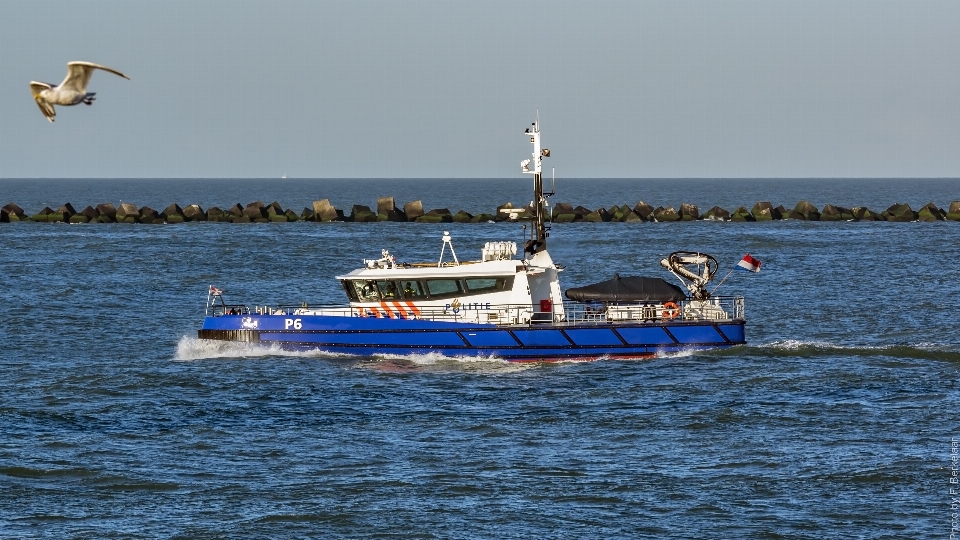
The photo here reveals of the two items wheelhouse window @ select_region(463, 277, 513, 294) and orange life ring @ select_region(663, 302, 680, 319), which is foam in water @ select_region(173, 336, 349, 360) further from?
orange life ring @ select_region(663, 302, 680, 319)

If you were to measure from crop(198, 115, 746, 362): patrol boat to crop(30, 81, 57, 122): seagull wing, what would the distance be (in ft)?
63.6

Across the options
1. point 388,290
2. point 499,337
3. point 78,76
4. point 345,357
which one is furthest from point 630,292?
point 78,76

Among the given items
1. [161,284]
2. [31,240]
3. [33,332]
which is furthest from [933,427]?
[31,240]

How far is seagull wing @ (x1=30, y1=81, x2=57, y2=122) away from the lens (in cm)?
1273

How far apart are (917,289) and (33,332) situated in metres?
32.7

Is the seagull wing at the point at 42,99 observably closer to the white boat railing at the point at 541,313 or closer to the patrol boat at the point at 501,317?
the patrol boat at the point at 501,317

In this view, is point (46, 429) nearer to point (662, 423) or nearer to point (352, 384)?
point (352, 384)

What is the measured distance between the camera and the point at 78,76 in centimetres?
1274

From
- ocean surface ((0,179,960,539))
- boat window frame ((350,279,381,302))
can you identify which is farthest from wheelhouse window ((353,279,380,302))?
ocean surface ((0,179,960,539))

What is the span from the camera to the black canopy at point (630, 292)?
32.7 m

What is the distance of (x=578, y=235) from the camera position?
84000 millimetres

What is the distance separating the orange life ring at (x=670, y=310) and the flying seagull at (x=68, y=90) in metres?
21.8

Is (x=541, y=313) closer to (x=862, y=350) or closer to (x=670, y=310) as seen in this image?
(x=670, y=310)

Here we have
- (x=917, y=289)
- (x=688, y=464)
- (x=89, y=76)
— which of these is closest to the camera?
(x=89, y=76)
